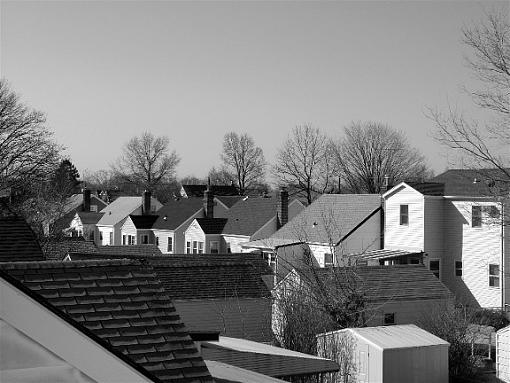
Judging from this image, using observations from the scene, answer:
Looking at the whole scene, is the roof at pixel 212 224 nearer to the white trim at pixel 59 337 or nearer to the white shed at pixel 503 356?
the white shed at pixel 503 356

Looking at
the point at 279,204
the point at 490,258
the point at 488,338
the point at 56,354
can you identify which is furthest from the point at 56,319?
the point at 279,204

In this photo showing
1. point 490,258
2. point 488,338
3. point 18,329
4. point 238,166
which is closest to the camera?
point 18,329

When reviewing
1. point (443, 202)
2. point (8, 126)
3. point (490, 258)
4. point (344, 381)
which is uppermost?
point (8, 126)

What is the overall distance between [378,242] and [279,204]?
1074 cm

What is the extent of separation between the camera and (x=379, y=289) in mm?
26750

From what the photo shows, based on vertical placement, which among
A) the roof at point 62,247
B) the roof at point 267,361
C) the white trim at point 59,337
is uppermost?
the white trim at point 59,337

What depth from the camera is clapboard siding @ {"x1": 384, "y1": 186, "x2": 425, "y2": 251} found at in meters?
37.0

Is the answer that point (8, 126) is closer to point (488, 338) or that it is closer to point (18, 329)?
point (488, 338)

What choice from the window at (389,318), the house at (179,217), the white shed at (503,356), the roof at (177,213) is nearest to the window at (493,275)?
the window at (389,318)

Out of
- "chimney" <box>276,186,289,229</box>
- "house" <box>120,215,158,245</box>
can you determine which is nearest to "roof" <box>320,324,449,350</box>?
"chimney" <box>276,186,289,229</box>

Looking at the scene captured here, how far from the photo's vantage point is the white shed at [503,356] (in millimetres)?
22406

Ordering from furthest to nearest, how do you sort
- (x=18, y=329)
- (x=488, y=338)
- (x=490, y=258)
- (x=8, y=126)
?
(x=8, y=126) < (x=490, y=258) < (x=488, y=338) < (x=18, y=329)

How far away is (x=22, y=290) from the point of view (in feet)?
9.62

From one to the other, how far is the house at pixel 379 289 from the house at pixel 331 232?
9366mm
